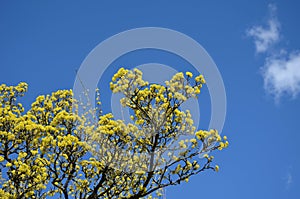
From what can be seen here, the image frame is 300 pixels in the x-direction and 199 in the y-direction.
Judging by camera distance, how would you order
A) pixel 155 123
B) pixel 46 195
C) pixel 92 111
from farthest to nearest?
pixel 46 195
pixel 92 111
pixel 155 123

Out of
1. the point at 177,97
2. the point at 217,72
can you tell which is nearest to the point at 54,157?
the point at 177,97

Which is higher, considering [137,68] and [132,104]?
[137,68]

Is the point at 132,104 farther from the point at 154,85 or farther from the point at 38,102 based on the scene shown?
the point at 38,102

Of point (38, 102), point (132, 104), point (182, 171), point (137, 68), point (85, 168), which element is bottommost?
point (182, 171)

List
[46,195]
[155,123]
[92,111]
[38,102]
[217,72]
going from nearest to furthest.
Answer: [217,72], [155,123], [92,111], [46,195], [38,102]

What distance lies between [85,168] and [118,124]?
2.92 m

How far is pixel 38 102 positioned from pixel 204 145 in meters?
8.19

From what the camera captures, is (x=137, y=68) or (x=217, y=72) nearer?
(x=217, y=72)

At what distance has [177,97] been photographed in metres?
11.7

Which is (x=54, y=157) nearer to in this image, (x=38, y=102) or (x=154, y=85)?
(x=38, y=102)

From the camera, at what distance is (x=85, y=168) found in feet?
44.8

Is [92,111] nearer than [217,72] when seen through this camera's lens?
No

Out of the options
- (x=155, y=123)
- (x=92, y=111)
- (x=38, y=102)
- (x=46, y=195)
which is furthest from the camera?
(x=38, y=102)

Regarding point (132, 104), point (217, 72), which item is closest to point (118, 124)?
point (132, 104)
